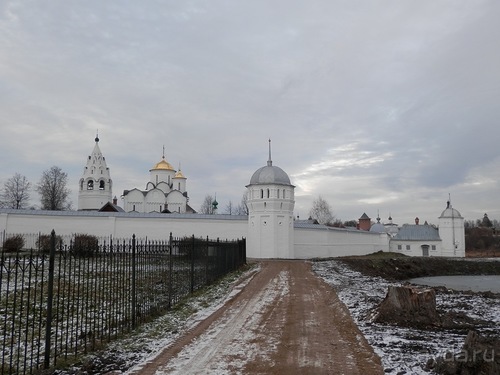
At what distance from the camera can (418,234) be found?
5841cm

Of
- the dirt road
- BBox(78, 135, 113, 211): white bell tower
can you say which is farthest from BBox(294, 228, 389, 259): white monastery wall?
the dirt road

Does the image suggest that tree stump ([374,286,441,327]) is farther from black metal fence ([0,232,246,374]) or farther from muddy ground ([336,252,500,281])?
muddy ground ([336,252,500,281])

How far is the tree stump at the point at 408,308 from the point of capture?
903 centimetres

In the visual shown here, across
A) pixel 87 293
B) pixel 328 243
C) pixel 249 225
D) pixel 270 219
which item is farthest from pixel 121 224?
pixel 87 293

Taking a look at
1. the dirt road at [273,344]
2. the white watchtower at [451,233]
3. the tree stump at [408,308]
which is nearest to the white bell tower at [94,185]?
the dirt road at [273,344]

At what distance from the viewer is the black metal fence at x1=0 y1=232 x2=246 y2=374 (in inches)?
239

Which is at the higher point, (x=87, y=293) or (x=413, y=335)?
(x=87, y=293)

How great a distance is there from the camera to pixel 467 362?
555 cm

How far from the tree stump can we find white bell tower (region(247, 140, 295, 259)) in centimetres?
2690

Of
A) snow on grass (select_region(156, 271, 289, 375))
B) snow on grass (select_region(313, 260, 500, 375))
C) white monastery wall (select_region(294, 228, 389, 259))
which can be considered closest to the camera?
snow on grass (select_region(156, 271, 289, 375))

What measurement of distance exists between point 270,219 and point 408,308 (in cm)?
2737

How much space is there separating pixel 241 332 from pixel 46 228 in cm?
3029

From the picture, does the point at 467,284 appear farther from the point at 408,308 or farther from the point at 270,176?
the point at 408,308

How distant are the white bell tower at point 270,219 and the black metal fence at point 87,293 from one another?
19331 millimetres
